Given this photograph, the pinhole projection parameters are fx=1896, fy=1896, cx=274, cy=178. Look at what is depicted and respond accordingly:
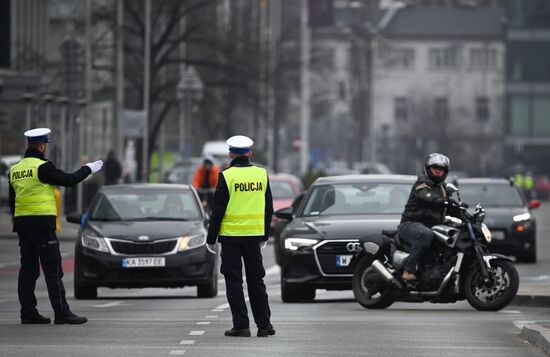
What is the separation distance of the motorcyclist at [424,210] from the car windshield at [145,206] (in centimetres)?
461

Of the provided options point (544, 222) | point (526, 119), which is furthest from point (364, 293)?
point (526, 119)

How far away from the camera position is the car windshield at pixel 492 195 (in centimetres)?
3222

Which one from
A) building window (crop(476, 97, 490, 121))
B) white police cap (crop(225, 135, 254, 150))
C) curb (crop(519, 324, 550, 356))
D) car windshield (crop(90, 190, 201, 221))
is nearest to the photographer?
curb (crop(519, 324, 550, 356))

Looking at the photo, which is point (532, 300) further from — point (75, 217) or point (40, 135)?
point (40, 135)

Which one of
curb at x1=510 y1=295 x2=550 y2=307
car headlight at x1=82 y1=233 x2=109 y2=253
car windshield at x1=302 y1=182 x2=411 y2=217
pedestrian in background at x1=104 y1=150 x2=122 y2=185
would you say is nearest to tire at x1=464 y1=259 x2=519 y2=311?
curb at x1=510 y1=295 x2=550 y2=307

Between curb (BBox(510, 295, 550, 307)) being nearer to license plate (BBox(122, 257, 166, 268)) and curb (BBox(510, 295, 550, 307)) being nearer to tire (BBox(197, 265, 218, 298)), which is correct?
tire (BBox(197, 265, 218, 298))

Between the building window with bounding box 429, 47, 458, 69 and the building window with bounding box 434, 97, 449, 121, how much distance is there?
23.0 feet

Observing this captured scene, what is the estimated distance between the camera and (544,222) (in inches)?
2277

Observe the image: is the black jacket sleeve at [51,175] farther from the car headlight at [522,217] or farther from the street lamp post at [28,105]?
the street lamp post at [28,105]

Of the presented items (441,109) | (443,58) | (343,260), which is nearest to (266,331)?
(343,260)

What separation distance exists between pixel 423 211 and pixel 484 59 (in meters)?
140

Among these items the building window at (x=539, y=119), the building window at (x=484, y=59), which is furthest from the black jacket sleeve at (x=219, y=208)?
Result: the building window at (x=484, y=59)

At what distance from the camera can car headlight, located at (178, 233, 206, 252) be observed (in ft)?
69.8

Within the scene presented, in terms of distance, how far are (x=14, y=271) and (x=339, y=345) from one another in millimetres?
15123
